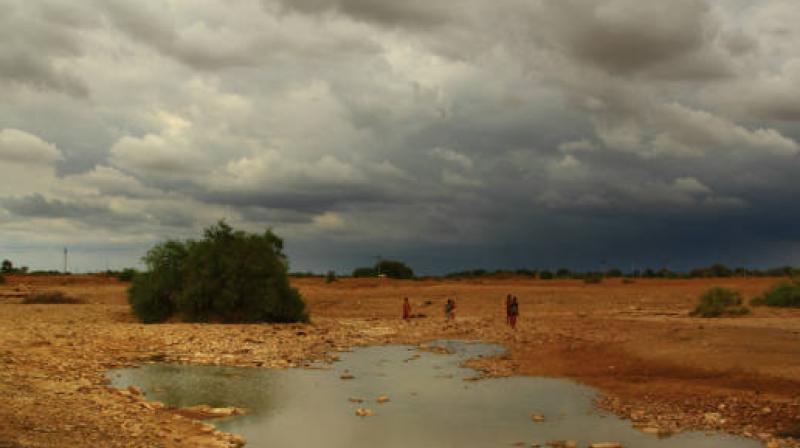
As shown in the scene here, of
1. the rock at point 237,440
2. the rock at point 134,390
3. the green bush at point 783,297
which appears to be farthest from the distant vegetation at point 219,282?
the green bush at point 783,297

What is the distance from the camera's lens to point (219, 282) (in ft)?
112

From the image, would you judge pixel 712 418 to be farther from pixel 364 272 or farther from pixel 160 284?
pixel 364 272

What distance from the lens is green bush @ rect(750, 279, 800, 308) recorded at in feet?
127

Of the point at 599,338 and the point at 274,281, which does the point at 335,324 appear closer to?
the point at 274,281

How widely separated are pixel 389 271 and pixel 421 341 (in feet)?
206

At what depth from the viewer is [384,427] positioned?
45.2 feet

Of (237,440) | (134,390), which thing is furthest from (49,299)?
(237,440)

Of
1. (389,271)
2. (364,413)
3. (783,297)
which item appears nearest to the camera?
(364,413)

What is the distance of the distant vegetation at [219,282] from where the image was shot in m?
34.2

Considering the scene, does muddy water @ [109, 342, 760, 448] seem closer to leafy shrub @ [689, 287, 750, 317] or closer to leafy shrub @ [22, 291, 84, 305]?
leafy shrub @ [689, 287, 750, 317]

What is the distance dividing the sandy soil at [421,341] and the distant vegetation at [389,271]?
50.1 m

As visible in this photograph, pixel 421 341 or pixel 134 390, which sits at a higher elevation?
pixel 134 390

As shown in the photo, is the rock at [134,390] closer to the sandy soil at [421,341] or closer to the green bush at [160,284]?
the sandy soil at [421,341]

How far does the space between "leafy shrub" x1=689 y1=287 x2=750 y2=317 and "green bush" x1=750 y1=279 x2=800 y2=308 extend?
118 inches
